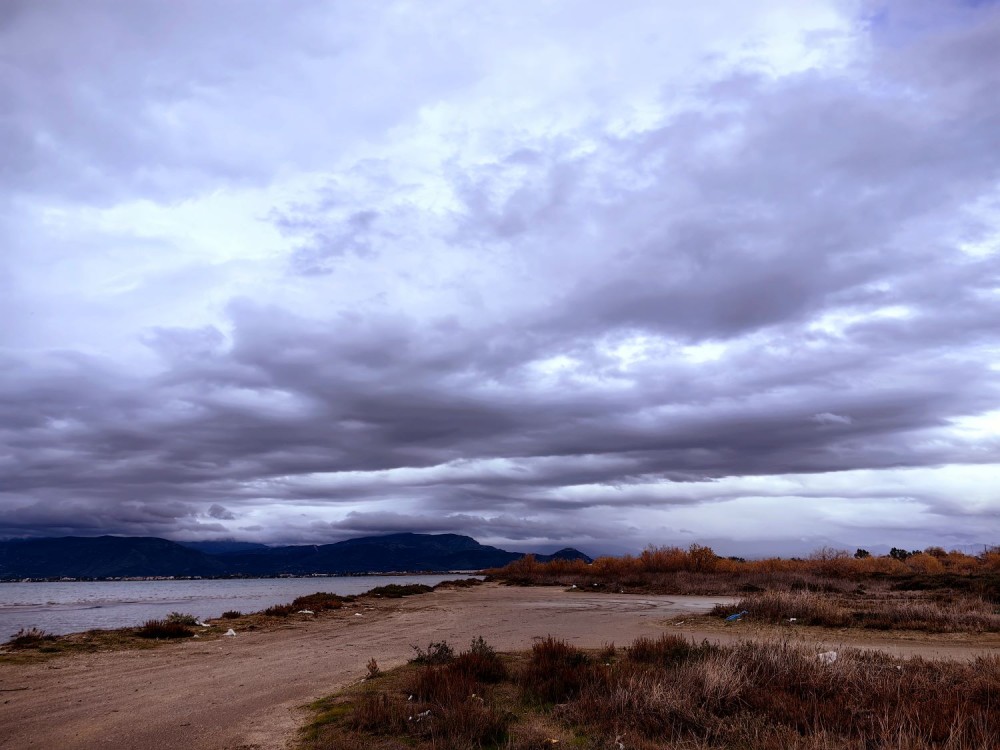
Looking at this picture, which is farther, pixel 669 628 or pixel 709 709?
pixel 669 628

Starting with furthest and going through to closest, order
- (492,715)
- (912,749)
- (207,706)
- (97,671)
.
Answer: (97,671)
(207,706)
(492,715)
(912,749)

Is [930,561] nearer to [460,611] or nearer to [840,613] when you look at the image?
[840,613]

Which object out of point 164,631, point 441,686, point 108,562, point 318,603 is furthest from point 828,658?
point 108,562

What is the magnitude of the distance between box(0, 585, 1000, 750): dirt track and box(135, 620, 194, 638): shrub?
4.76ft

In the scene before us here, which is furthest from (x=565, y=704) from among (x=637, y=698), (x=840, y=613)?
(x=840, y=613)

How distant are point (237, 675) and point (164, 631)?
7966 mm

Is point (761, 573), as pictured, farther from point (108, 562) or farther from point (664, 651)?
point (108, 562)

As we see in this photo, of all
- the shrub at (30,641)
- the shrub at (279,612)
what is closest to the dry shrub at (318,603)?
the shrub at (279,612)

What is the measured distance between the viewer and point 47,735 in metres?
8.55

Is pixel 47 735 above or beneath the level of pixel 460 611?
above

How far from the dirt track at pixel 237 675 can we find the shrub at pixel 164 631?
4.76ft

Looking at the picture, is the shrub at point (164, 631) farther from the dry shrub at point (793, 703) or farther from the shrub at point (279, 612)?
the dry shrub at point (793, 703)

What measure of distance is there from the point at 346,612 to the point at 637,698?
23.1 meters

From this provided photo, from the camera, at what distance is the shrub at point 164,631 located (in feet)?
63.3
